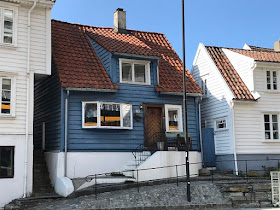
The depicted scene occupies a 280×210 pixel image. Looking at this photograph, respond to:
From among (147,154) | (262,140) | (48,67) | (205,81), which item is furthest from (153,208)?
(205,81)

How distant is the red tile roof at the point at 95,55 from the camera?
21.3 meters

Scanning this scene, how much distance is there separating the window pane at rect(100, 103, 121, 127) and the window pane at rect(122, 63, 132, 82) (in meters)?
1.67

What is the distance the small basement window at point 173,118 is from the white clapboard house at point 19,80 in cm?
705

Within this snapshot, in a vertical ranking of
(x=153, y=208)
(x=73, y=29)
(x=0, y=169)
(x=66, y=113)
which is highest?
A: (x=73, y=29)

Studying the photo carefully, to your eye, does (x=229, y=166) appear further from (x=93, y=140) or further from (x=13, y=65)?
(x=13, y=65)

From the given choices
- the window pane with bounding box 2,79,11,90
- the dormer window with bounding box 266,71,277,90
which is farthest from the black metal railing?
the window pane with bounding box 2,79,11,90

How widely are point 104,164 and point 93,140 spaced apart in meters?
1.31

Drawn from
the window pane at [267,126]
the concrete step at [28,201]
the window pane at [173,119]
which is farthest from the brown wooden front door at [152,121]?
the window pane at [267,126]

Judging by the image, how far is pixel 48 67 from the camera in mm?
19828

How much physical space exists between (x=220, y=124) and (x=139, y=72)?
19.9 feet

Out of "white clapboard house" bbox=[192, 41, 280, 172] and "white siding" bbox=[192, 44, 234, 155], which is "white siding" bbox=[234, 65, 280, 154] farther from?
"white siding" bbox=[192, 44, 234, 155]

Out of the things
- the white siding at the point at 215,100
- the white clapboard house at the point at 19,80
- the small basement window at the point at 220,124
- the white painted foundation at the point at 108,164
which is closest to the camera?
the white clapboard house at the point at 19,80

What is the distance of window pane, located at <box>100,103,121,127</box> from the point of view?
2117 cm

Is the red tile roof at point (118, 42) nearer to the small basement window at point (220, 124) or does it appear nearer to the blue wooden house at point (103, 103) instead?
the blue wooden house at point (103, 103)
